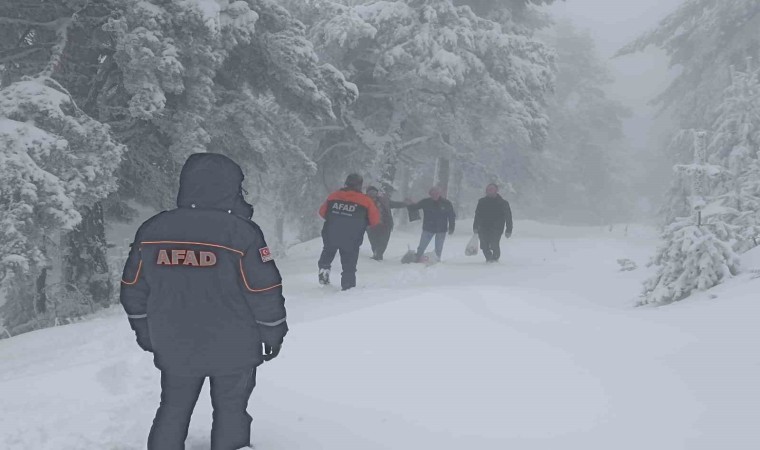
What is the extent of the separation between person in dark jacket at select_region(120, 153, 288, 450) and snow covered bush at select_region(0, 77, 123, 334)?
5664 millimetres

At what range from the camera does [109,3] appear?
33.6 ft

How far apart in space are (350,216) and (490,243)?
582 cm

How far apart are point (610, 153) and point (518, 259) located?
105 feet

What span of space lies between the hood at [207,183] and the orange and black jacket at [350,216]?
6.16m

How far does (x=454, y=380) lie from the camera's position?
4.73 metres

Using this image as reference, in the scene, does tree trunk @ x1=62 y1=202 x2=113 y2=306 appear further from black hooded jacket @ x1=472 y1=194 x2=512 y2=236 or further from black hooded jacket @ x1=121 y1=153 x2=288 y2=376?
black hooded jacket @ x1=121 y1=153 x2=288 y2=376

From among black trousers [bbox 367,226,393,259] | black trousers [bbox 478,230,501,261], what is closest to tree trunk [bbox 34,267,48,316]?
black trousers [bbox 367,226,393,259]

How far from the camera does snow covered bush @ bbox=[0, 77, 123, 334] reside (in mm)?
8016

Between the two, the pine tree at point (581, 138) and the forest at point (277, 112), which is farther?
the pine tree at point (581, 138)

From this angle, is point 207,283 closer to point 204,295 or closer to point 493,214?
point 204,295

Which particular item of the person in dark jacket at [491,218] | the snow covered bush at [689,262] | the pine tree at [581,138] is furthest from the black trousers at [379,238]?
the pine tree at [581,138]

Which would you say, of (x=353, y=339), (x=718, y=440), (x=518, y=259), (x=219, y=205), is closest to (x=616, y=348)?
(x=718, y=440)

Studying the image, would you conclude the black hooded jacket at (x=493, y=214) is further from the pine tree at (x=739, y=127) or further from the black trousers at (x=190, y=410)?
the black trousers at (x=190, y=410)

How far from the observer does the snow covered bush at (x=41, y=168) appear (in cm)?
802
